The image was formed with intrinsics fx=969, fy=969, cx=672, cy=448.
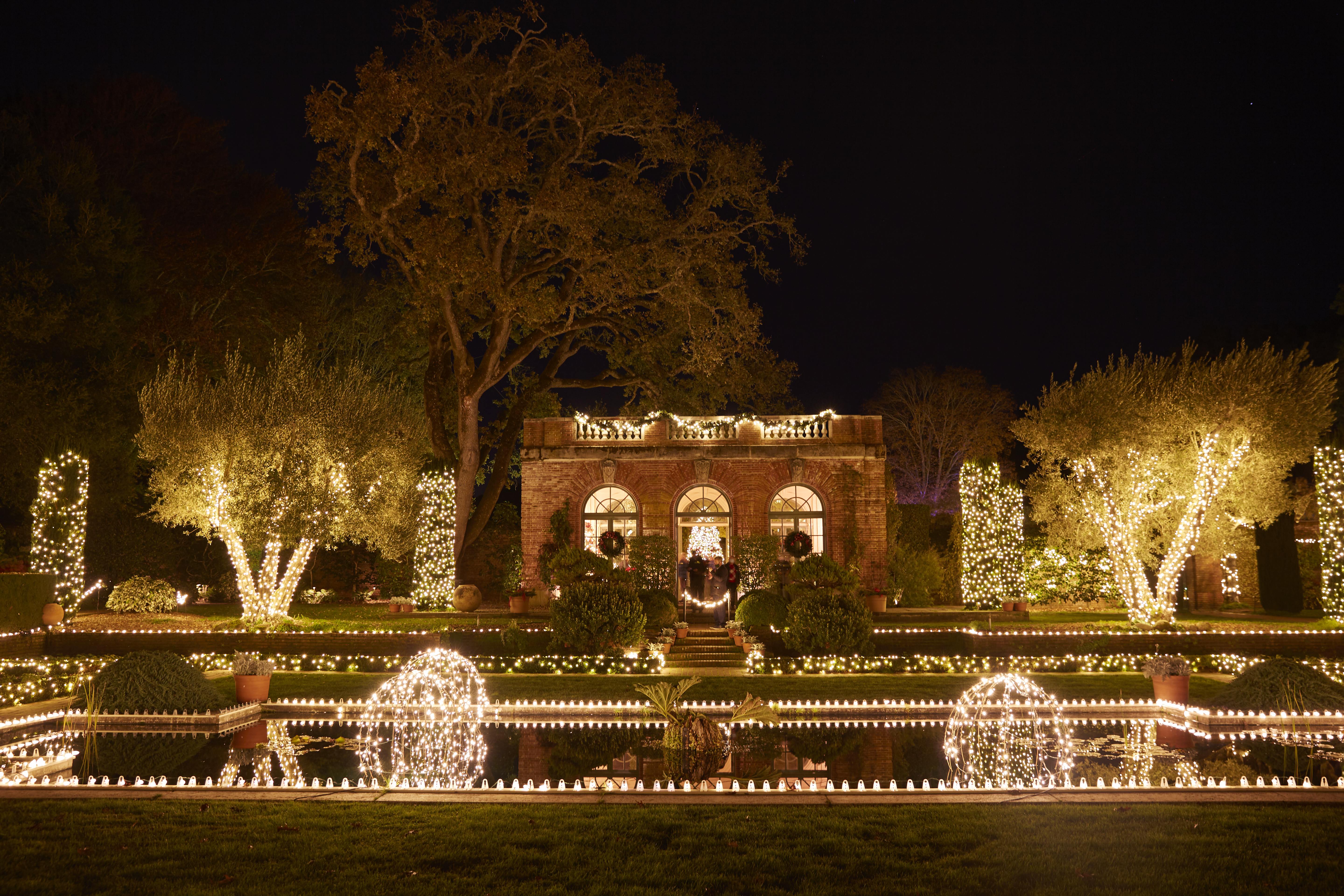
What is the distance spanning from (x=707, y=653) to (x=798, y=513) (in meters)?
7.11

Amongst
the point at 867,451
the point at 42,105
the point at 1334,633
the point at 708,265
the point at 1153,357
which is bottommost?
the point at 1334,633

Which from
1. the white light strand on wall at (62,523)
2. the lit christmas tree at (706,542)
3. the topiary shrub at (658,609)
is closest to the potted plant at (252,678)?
the topiary shrub at (658,609)

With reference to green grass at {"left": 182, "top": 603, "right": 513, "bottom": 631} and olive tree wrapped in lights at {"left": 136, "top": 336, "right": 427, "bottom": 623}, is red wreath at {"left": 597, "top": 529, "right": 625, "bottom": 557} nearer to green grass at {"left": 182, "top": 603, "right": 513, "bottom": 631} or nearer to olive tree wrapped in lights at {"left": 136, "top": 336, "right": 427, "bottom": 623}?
green grass at {"left": 182, "top": 603, "right": 513, "bottom": 631}

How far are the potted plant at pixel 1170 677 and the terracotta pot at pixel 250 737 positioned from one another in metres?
9.93

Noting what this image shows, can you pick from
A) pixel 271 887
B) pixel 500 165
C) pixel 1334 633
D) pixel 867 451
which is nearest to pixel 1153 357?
pixel 867 451

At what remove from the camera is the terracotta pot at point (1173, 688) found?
11273 mm

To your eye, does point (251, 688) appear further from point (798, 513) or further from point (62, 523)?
point (798, 513)

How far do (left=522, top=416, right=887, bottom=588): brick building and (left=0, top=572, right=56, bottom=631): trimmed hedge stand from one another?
9.74 m

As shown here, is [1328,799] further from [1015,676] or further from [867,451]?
[867,451]

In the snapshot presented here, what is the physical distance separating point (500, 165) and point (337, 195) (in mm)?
5089

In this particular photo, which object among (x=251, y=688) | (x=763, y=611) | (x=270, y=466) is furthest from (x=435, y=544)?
(x=251, y=688)

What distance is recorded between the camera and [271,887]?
4996 mm

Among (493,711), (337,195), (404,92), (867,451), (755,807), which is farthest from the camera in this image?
(337,195)

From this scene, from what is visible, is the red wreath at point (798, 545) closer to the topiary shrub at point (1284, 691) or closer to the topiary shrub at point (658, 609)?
the topiary shrub at point (658, 609)
